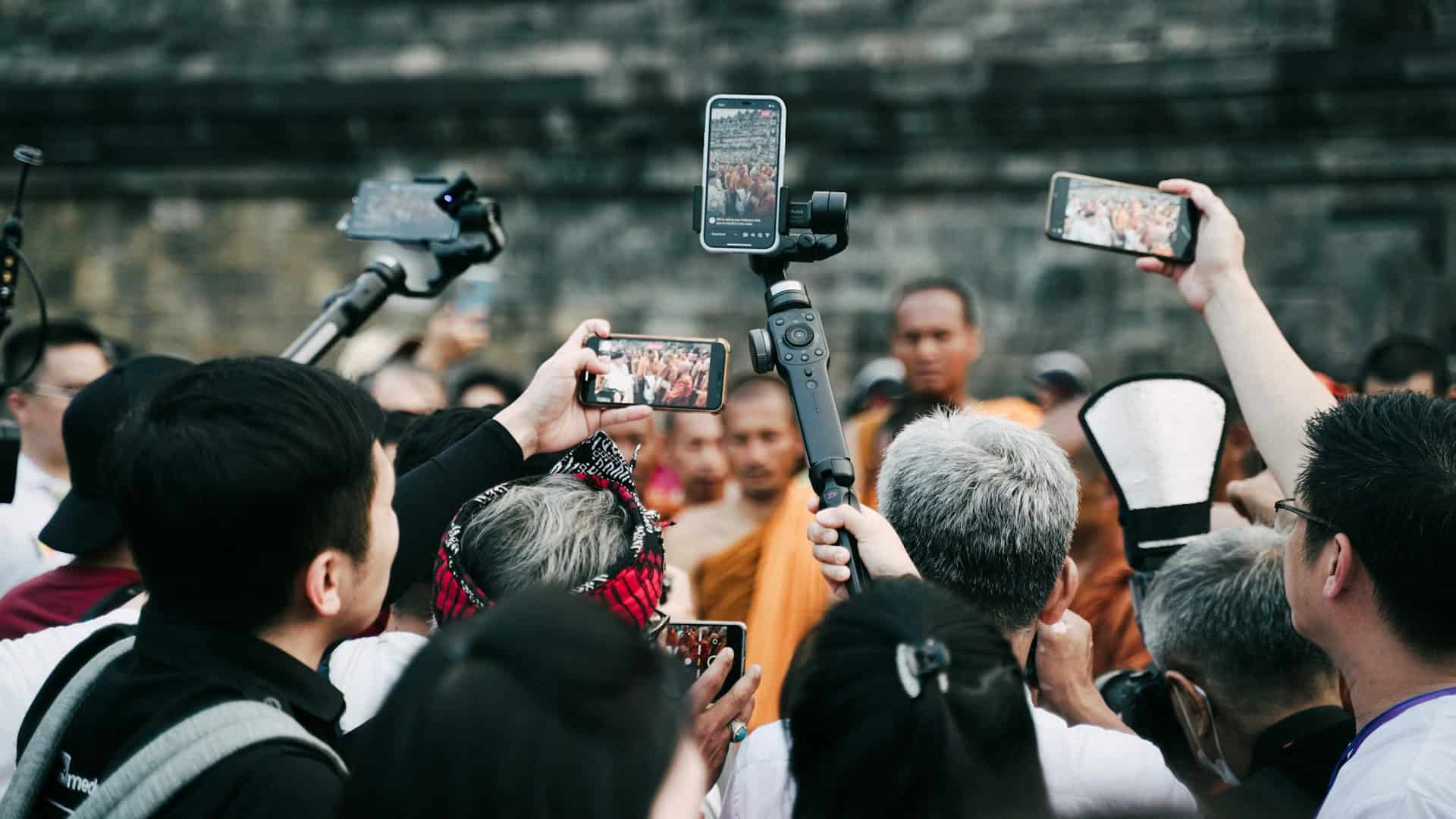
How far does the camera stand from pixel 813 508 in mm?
2012

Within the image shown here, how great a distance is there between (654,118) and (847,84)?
138 cm

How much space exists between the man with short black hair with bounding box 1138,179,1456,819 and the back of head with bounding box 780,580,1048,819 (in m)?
0.65

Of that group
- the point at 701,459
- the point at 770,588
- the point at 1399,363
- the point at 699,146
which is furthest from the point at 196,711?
the point at 699,146

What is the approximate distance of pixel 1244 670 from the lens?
2279mm

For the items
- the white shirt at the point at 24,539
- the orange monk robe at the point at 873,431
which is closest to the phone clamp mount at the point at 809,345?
the white shirt at the point at 24,539

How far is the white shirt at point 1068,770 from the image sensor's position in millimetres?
1845

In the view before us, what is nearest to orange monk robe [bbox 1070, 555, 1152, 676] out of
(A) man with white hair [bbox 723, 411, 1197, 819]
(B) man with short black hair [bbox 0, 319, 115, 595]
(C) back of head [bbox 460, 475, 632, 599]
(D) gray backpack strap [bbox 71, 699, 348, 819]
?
(A) man with white hair [bbox 723, 411, 1197, 819]

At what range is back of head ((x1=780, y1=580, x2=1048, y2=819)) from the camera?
125cm

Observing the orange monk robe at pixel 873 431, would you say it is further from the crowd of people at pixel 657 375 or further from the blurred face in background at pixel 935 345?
the crowd of people at pixel 657 375

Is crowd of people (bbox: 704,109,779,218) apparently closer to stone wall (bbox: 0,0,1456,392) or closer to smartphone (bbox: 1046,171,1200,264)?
smartphone (bbox: 1046,171,1200,264)

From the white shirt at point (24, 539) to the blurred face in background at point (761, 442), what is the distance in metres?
2.09

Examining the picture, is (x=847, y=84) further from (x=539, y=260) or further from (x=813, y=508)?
(x=813, y=508)

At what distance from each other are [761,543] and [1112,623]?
115 cm

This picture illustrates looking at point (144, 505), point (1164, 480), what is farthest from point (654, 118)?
point (144, 505)
